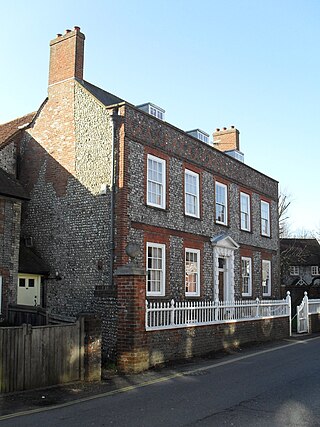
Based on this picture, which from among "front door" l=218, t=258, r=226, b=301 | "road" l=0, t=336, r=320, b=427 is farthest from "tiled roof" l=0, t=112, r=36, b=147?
"road" l=0, t=336, r=320, b=427

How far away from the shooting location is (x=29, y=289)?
57.4ft

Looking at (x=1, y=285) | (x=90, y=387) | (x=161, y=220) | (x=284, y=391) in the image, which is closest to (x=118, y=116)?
(x=161, y=220)

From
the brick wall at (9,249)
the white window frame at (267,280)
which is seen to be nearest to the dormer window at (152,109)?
the brick wall at (9,249)

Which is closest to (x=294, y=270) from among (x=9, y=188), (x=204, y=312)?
(x=204, y=312)

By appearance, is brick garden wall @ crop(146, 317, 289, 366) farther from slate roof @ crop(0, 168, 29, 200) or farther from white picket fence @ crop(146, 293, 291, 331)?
slate roof @ crop(0, 168, 29, 200)

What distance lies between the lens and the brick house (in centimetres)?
1605

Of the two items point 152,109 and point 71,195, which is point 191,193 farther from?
point 71,195

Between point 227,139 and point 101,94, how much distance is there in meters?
12.0

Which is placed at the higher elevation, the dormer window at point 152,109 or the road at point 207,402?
the dormer window at point 152,109

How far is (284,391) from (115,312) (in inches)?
226

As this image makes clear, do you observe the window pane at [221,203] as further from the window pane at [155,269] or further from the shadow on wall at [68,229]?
the shadow on wall at [68,229]

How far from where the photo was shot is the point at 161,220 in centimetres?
1762

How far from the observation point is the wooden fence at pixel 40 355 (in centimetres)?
944

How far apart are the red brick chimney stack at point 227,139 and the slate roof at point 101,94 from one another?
33.9 feet
